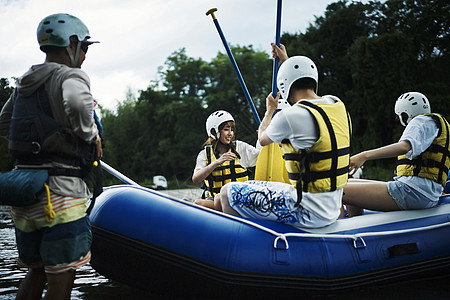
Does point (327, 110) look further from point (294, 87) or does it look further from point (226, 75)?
point (226, 75)

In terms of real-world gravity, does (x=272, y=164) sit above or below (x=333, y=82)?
below

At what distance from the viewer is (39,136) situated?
6.81 feet

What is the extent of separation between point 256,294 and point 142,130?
34.0 metres

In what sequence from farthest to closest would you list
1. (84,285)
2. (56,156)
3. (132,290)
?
(84,285)
(132,290)
(56,156)

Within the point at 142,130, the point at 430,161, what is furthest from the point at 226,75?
the point at 430,161

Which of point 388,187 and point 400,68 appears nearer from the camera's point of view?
point 388,187

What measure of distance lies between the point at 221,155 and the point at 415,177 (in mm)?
1711

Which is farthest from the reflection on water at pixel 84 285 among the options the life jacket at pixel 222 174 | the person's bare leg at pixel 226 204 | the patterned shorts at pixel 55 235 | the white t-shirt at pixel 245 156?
the white t-shirt at pixel 245 156

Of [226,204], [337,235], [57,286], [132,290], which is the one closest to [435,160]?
[337,235]

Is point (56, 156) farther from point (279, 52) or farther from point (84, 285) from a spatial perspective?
point (279, 52)

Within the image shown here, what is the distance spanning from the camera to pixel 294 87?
2.89 m

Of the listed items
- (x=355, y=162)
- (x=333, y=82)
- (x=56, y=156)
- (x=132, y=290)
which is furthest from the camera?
(x=333, y=82)

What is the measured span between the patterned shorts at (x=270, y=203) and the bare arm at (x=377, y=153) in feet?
1.40

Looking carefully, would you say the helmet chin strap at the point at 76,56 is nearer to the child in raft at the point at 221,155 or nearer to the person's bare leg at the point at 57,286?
the person's bare leg at the point at 57,286
